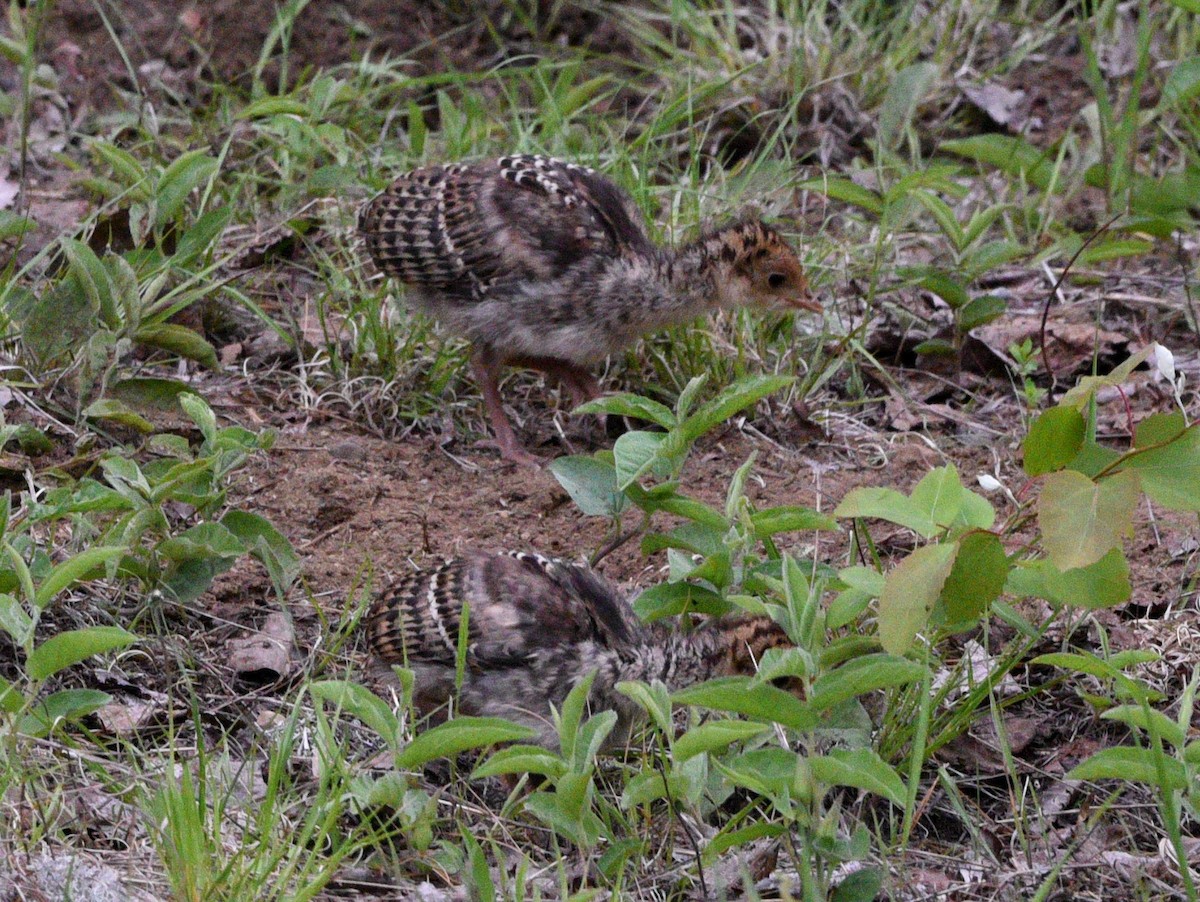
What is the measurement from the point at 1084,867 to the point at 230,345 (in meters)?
3.26

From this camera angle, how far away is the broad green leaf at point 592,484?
4098 mm

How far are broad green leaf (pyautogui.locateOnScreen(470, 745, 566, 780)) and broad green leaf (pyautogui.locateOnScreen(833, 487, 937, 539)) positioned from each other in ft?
2.36

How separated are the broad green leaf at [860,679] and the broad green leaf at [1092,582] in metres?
0.39

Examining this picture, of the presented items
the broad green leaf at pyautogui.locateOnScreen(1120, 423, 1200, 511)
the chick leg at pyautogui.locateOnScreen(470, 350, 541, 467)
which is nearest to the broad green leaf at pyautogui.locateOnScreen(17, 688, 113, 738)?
the chick leg at pyautogui.locateOnScreen(470, 350, 541, 467)

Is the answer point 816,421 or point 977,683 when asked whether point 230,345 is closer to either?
point 816,421

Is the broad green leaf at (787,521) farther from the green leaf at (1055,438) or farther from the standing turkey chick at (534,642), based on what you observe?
the green leaf at (1055,438)

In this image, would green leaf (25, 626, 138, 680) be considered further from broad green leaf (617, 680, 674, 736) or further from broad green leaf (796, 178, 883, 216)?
broad green leaf (796, 178, 883, 216)

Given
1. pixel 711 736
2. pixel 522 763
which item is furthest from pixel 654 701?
pixel 522 763

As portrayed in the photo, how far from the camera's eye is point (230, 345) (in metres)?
5.46

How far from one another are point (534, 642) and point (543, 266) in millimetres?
1701

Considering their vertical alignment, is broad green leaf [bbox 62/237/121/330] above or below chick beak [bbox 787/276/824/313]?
above

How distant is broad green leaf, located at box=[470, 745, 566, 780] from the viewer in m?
3.01

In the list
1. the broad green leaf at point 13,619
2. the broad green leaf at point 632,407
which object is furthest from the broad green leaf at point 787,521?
the broad green leaf at point 13,619

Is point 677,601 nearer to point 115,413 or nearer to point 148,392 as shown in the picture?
point 115,413
